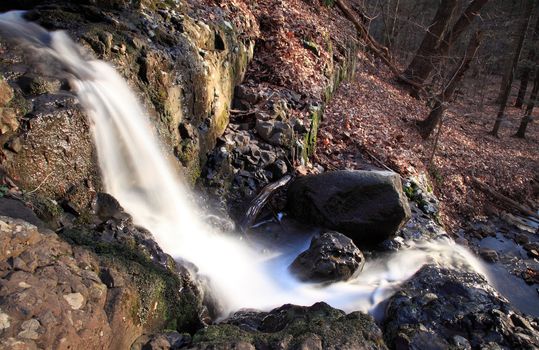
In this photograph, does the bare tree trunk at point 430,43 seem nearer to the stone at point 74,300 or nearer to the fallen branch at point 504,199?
the fallen branch at point 504,199

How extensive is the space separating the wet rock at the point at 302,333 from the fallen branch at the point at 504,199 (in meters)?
8.94

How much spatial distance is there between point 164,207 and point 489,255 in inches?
266

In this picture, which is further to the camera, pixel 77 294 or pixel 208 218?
pixel 208 218

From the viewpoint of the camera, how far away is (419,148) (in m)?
11.2

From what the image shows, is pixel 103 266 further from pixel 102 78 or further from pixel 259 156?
pixel 259 156

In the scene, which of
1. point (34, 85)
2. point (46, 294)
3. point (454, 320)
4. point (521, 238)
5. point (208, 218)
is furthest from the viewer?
point (521, 238)

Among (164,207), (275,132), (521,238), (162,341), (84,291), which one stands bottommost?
(521,238)

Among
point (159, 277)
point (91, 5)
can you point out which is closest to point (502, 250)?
point (159, 277)

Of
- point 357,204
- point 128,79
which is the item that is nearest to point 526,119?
point 357,204

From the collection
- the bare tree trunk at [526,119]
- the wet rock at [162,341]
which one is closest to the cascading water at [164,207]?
the wet rock at [162,341]

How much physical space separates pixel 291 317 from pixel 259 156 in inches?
153

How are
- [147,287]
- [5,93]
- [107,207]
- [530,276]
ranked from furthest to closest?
[530,276], [107,207], [5,93], [147,287]

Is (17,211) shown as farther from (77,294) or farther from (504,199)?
(504,199)

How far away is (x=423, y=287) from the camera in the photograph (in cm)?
563
